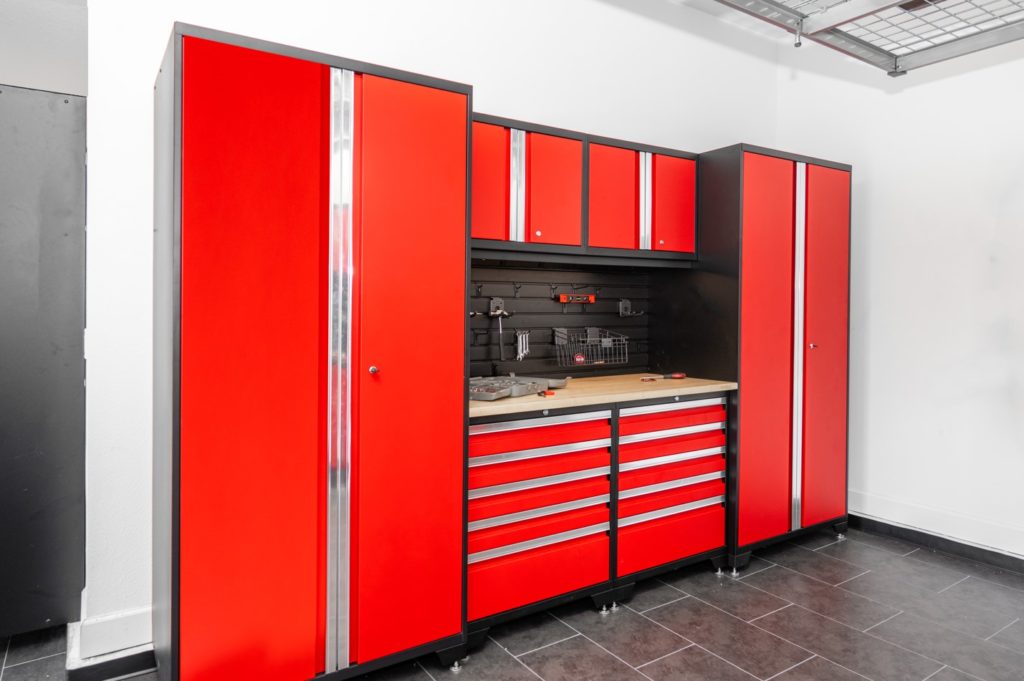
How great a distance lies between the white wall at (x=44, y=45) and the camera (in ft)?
7.43

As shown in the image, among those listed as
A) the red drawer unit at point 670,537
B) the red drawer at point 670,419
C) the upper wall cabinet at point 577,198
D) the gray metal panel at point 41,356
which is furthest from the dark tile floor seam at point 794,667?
the gray metal panel at point 41,356

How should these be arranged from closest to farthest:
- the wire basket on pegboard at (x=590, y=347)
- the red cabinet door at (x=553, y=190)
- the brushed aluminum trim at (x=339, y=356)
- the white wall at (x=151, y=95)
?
the brushed aluminum trim at (x=339, y=356)
the white wall at (x=151, y=95)
the red cabinet door at (x=553, y=190)
the wire basket on pegboard at (x=590, y=347)

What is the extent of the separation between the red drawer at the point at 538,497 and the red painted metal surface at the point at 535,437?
194 millimetres

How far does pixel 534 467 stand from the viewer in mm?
2721

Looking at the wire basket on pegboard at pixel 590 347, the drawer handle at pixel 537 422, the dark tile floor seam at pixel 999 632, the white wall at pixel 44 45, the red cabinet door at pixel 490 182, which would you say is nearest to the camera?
the white wall at pixel 44 45

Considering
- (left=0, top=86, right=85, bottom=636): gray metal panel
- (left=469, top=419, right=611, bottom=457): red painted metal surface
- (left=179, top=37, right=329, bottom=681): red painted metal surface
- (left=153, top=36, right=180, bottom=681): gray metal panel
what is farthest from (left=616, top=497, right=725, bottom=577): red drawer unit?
(left=0, top=86, right=85, bottom=636): gray metal panel

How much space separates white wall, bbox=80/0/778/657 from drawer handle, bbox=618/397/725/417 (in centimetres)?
165

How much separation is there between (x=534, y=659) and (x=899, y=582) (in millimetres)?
2025

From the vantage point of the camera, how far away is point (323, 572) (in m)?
2.17

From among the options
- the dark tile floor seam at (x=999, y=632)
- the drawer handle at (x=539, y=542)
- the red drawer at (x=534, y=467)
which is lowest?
the dark tile floor seam at (x=999, y=632)

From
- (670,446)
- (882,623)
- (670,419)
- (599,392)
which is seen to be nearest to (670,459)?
(670,446)

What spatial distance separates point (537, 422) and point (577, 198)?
1.15 m

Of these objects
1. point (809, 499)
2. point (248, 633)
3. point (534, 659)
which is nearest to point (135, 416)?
point (248, 633)

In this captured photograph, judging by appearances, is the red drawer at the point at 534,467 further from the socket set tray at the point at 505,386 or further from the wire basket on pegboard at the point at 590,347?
the wire basket on pegboard at the point at 590,347
